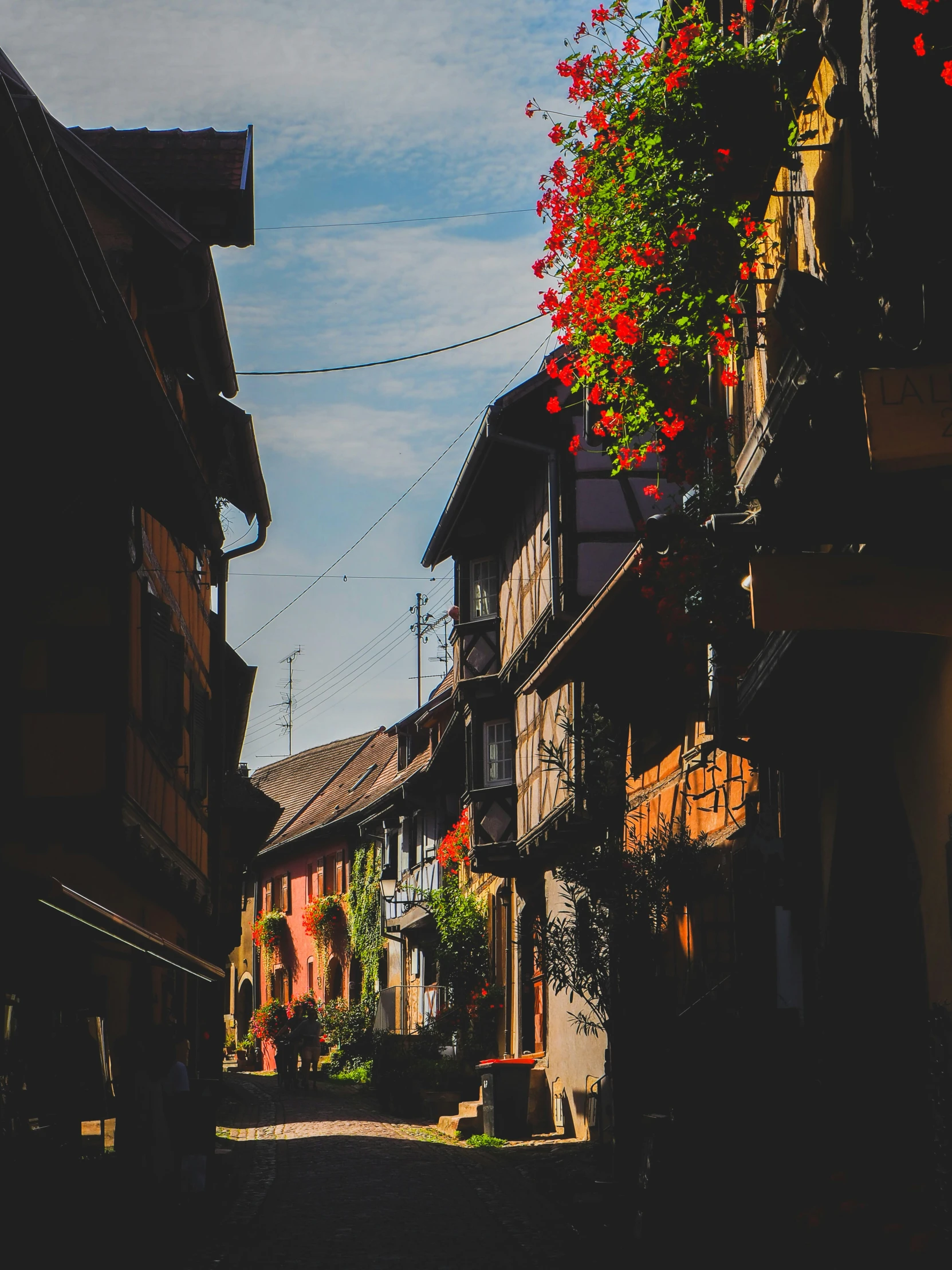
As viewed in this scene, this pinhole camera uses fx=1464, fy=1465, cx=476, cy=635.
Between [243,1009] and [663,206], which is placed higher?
[663,206]

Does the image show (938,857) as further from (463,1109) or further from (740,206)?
(463,1109)

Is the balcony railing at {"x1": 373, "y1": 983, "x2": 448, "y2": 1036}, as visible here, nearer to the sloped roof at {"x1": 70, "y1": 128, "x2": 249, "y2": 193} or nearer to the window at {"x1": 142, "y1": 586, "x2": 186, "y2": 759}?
the window at {"x1": 142, "y1": 586, "x2": 186, "y2": 759}

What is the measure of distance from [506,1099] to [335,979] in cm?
2342

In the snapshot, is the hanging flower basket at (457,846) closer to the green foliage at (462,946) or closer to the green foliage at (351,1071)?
the green foliage at (462,946)

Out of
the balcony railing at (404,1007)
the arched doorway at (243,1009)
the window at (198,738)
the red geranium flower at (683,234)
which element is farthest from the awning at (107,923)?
the arched doorway at (243,1009)

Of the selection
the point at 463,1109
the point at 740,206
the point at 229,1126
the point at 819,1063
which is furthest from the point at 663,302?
the point at 229,1126

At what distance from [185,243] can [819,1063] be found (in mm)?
9000

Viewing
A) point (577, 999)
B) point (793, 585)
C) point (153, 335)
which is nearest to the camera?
point (793, 585)

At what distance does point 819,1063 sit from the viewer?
28.5ft

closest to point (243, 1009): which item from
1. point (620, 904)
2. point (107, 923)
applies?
point (620, 904)

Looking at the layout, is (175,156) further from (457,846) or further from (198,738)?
(457,846)

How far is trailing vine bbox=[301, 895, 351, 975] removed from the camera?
4025 centimetres

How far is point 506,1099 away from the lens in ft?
58.3

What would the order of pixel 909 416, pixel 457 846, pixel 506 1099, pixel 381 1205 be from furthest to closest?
pixel 457 846 → pixel 506 1099 → pixel 381 1205 → pixel 909 416
